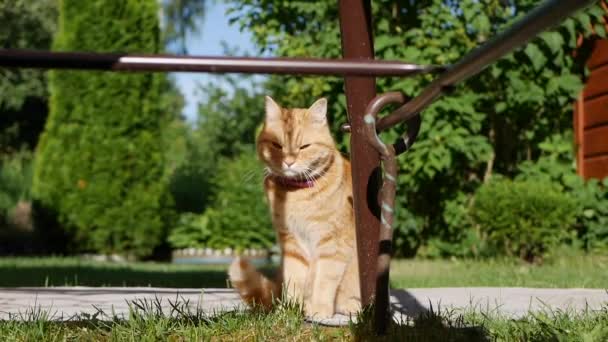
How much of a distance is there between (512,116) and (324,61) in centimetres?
575

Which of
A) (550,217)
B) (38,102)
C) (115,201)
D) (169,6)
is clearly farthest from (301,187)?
(169,6)

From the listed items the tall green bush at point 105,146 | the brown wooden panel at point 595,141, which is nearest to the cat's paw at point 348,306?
the brown wooden panel at point 595,141

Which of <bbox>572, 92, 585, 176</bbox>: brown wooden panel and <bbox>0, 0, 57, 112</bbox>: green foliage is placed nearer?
<bbox>572, 92, 585, 176</bbox>: brown wooden panel

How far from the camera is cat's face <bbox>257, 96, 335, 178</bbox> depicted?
2449mm

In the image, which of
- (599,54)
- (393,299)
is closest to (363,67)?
(393,299)

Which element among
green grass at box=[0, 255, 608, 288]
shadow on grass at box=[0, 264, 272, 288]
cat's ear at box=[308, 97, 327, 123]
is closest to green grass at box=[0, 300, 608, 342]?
cat's ear at box=[308, 97, 327, 123]

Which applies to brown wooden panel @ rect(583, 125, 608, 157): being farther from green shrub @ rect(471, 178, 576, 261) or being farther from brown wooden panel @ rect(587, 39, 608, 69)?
green shrub @ rect(471, 178, 576, 261)

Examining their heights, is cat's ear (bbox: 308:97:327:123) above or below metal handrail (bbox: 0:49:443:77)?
above

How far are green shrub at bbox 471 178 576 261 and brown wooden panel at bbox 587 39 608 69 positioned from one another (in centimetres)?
130

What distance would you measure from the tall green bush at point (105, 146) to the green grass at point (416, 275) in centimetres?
133

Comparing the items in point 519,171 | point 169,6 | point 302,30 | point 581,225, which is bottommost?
point 581,225

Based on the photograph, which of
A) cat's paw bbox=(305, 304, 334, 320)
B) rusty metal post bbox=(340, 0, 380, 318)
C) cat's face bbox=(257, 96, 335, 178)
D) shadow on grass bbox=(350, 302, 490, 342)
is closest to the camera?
shadow on grass bbox=(350, 302, 490, 342)

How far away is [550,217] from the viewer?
6.12m

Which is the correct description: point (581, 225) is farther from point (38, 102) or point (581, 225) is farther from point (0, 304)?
point (38, 102)
